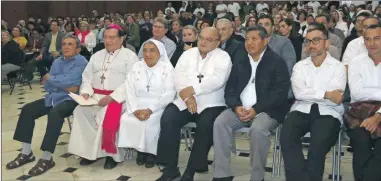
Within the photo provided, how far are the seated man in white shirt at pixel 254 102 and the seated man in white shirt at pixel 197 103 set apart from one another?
0.13 meters

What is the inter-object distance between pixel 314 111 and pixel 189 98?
1121 mm

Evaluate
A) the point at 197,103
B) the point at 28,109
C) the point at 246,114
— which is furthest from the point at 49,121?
the point at 246,114

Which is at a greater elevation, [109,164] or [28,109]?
[28,109]

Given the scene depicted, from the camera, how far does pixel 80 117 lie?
170 inches

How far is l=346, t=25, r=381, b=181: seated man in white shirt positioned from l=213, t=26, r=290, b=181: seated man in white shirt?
58 cm

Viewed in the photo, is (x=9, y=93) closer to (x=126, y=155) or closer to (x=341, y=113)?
(x=126, y=155)

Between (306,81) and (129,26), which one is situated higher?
(129,26)

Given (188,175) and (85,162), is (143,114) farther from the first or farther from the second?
(85,162)

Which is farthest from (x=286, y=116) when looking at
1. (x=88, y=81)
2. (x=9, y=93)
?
(x=9, y=93)

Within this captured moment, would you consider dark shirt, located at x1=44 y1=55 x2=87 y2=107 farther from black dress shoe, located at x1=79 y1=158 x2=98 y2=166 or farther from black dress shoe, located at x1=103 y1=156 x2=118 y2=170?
black dress shoe, located at x1=103 y1=156 x2=118 y2=170

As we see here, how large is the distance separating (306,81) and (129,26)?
8.10 metres

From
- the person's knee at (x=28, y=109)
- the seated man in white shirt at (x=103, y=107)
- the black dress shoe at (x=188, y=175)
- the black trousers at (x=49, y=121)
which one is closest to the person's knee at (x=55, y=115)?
the black trousers at (x=49, y=121)

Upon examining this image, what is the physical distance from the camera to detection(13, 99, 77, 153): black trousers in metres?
4.20

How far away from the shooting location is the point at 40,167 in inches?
165
